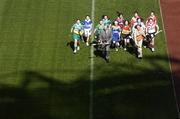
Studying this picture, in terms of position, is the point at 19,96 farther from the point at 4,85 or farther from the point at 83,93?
the point at 83,93

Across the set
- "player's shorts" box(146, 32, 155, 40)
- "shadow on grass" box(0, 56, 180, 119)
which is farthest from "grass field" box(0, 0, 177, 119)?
"player's shorts" box(146, 32, 155, 40)

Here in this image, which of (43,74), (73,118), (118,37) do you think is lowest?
(73,118)

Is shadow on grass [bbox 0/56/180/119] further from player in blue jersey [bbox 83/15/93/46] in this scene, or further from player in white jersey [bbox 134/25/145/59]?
player in blue jersey [bbox 83/15/93/46]

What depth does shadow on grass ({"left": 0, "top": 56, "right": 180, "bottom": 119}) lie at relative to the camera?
20594 millimetres

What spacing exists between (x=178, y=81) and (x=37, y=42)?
6685 millimetres

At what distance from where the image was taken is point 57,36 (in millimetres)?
25516

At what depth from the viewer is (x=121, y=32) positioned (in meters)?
24.1

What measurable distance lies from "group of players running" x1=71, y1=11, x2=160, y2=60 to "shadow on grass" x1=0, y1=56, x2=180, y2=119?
4.20 feet

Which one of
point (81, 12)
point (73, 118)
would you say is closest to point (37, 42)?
point (81, 12)

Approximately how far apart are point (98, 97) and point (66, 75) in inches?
80.0


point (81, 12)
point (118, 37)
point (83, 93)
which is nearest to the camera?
point (83, 93)

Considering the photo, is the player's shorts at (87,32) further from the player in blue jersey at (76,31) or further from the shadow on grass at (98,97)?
the shadow on grass at (98,97)

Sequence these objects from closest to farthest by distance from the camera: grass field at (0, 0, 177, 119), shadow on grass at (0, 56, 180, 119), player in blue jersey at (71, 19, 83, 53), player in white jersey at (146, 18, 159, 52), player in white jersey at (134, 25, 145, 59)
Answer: shadow on grass at (0, 56, 180, 119) < grass field at (0, 0, 177, 119) < player in white jersey at (134, 25, 145, 59) < player in blue jersey at (71, 19, 83, 53) < player in white jersey at (146, 18, 159, 52)

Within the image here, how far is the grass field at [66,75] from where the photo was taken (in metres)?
20.8
